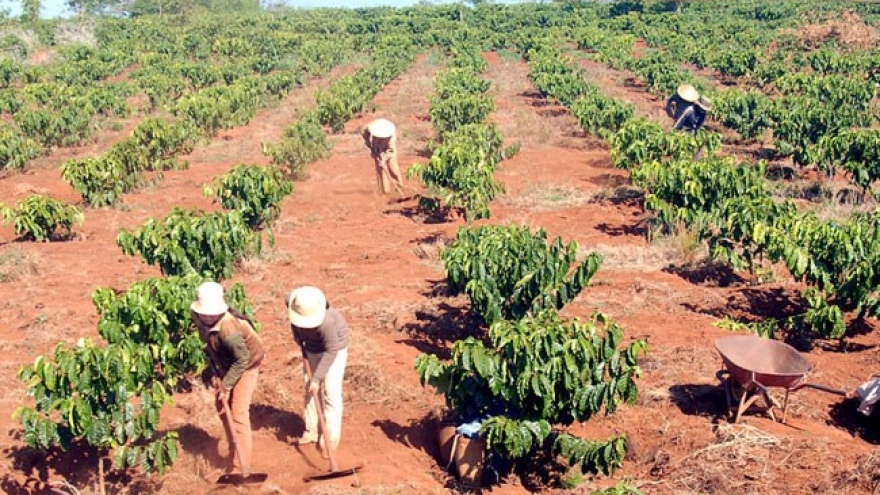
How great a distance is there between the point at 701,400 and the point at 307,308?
12.0ft

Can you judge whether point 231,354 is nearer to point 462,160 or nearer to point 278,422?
point 278,422

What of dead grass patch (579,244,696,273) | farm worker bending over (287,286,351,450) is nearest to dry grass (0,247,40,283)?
farm worker bending over (287,286,351,450)

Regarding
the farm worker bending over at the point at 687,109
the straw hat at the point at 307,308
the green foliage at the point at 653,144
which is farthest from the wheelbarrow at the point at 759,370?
the farm worker bending over at the point at 687,109

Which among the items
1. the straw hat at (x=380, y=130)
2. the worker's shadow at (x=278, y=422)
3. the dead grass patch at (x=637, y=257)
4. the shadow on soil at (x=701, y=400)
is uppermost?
the straw hat at (x=380, y=130)

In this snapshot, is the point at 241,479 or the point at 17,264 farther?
the point at 17,264

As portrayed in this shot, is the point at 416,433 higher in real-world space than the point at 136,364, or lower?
lower

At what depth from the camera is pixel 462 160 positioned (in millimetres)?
12414

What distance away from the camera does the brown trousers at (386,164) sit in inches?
532

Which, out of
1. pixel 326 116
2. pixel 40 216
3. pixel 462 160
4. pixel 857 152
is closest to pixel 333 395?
pixel 462 160

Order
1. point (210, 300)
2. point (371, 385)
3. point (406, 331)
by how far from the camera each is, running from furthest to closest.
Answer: point (406, 331) < point (371, 385) < point (210, 300)

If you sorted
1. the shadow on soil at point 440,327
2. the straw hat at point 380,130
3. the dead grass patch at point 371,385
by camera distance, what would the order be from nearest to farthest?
the dead grass patch at point 371,385
the shadow on soil at point 440,327
the straw hat at point 380,130

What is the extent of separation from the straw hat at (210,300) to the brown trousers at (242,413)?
23.1 inches

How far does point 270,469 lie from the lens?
615cm

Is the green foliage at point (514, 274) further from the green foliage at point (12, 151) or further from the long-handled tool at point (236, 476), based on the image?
the green foliage at point (12, 151)
